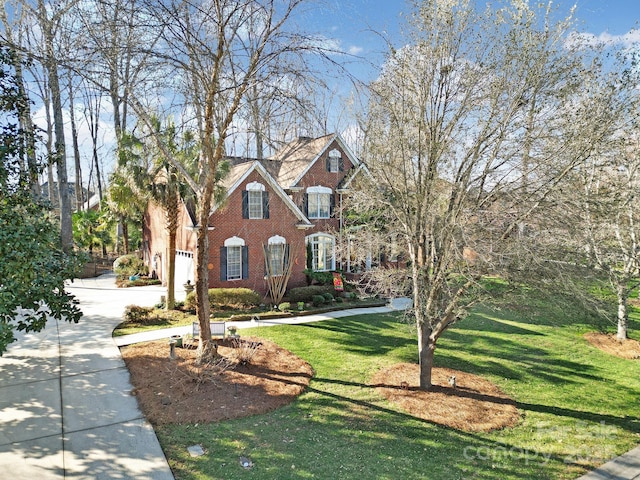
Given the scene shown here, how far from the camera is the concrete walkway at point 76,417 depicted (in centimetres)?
580

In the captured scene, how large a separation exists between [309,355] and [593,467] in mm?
6806

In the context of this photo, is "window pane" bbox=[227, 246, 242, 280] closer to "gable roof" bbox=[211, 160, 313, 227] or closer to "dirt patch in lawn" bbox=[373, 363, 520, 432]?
"gable roof" bbox=[211, 160, 313, 227]

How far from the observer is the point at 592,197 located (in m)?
6.97

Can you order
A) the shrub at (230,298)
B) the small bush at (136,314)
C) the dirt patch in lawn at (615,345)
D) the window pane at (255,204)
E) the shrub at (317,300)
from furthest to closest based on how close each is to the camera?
the window pane at (255,204) < the shrub at (317,300) < the shrub at (230,298) < the small bush at (136,314) < the dirt patch in lawn at (615,345)

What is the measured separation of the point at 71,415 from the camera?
7.25 meters

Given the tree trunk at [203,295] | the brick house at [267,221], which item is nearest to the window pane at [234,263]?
the brick house at [267,221]

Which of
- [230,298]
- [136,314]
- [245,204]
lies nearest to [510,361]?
[230,298]

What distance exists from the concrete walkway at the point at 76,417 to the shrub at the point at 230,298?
3.23 meters

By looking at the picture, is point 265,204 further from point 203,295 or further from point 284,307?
point 203,295

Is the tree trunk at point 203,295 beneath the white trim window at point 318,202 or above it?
beneath

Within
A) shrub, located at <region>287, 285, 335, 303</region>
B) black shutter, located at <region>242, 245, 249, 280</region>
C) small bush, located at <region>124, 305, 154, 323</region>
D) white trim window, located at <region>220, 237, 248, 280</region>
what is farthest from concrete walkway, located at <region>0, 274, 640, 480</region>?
shrub, located at <region>287, 285, 335, 303</region>

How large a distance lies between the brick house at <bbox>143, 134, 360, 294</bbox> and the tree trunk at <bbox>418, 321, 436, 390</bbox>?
6189mm

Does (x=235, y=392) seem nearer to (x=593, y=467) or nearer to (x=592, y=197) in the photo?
(x=593, y=467)

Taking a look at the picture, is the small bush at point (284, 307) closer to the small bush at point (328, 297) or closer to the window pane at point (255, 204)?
the small bush at point (328, 297)
